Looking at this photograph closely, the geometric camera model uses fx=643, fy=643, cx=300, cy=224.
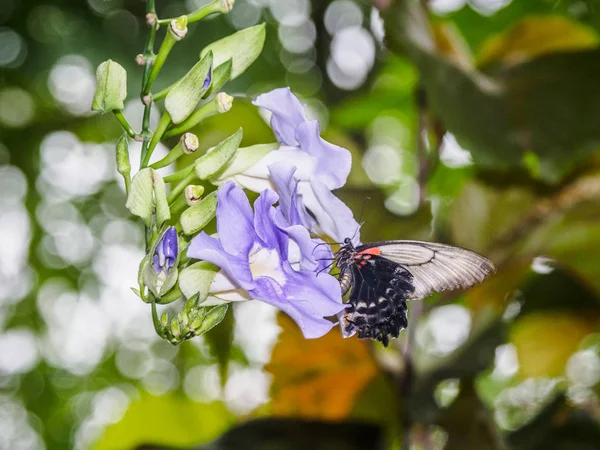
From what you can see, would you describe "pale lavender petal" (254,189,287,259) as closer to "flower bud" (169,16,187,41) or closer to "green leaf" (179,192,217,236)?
"green leaf" (179,192,217,236)

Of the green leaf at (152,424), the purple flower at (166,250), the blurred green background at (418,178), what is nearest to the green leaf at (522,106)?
the blurred green background at (418,178)

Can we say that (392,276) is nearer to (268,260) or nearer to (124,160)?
(268,260)

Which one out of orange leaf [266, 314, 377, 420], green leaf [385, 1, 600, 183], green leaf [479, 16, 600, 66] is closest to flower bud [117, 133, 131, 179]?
green leaf [385, 1, 600, 183]

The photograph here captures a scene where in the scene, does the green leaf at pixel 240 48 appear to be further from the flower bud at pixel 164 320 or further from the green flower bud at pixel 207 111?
the flower bud at pixel 164 320

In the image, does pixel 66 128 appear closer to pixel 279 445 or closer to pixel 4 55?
pixel 4 55

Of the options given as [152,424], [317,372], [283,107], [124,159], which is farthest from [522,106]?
[152,424]

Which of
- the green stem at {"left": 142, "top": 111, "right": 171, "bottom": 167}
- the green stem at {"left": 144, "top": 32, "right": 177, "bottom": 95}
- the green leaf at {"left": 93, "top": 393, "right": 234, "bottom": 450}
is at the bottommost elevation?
A: the green leaf at {"left": 93, "top": 393, "right": 234, "bottom": 450}
